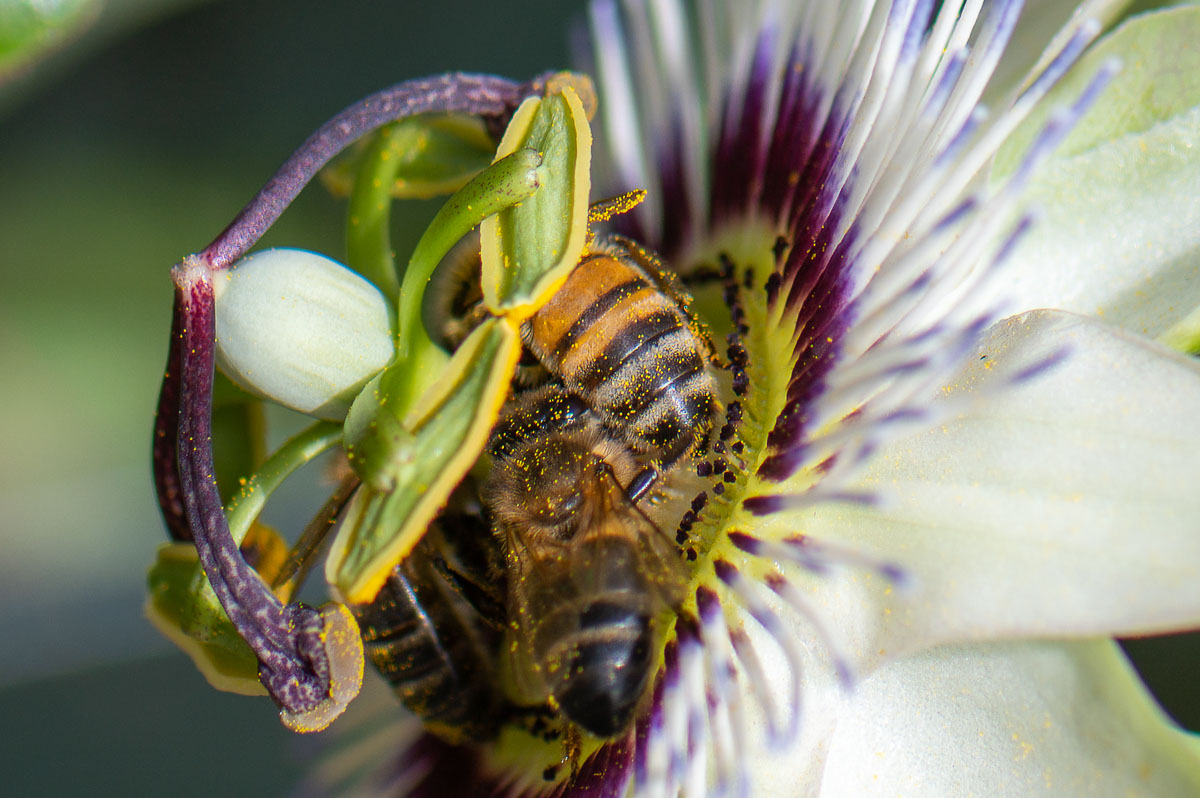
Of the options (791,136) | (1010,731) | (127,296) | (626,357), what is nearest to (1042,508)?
(1010,731)

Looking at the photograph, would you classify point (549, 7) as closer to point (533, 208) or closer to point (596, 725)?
point (533, 208)

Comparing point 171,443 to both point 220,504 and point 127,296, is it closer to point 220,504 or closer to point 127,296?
point 220,504

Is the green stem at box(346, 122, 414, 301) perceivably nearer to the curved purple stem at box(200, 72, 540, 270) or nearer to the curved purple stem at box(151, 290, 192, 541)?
the curved purple stem at box(200, 72, 540, 270)

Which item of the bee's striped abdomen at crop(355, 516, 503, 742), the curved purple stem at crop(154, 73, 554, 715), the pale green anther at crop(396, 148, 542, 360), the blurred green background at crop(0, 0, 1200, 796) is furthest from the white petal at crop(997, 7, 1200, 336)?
the blurred green background at crop(0, 0, 1200, 796)

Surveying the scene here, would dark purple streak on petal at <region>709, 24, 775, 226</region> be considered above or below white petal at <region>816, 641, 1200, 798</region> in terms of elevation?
above

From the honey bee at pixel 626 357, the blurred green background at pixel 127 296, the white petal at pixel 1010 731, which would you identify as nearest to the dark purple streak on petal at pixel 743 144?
the honey bee at pixel 626 357
